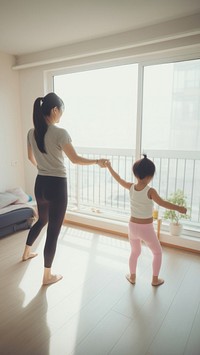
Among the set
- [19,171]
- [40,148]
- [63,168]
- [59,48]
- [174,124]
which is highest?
[59,48]

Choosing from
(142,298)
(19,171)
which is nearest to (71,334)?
(142,298)

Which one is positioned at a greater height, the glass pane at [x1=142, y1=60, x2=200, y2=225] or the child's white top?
the glass pane at [x1=142, y1=60, x2=200, y2=225]

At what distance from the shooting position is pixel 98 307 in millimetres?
1693

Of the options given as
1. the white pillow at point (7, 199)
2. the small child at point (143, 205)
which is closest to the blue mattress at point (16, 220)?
the white pillow at point (7, 199)

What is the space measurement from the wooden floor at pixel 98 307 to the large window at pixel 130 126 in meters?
0.99

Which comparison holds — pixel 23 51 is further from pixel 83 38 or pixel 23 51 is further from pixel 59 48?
pixel 83 38

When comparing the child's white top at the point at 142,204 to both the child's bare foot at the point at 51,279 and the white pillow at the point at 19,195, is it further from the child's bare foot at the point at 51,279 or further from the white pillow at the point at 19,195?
the white pillow at the point at 19,195

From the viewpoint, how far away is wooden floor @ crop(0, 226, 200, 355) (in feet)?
4.51

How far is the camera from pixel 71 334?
145 cm

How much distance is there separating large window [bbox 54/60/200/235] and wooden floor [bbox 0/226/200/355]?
99cm

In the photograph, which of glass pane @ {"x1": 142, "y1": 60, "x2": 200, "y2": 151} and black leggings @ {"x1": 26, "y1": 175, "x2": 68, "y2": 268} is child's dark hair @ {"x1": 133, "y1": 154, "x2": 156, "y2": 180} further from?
glass pane @ {"x1": 142, "y1": 60, "x2": 200, "y2": 151}

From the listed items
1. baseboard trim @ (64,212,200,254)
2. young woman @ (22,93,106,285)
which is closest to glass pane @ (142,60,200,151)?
baseboard trim @ (64,212,200,254)

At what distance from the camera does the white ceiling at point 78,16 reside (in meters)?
2.04

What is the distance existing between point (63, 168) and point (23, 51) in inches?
95.6
